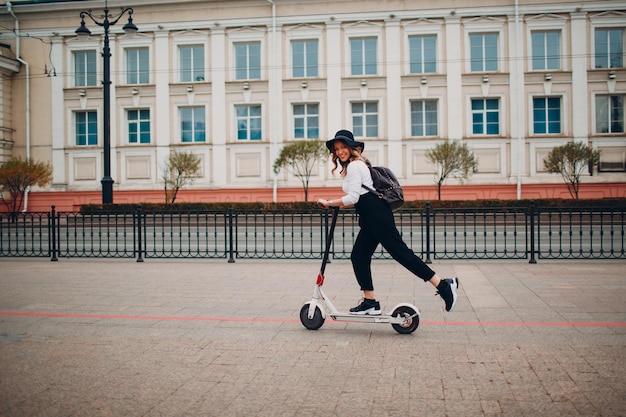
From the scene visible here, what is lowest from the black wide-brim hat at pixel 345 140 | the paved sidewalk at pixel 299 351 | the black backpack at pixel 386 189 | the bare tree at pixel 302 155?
the paved sidewalk at pixel 299 351

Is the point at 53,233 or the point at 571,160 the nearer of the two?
the point at 53,233

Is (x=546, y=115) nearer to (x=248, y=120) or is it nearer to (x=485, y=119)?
(x=485, y=119)

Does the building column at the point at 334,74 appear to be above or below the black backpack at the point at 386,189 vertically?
above

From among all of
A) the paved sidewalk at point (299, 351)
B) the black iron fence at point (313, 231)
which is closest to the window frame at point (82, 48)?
the black iron fence at point (313, 231)

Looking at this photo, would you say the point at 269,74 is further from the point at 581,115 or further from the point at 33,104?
the point at 581,115

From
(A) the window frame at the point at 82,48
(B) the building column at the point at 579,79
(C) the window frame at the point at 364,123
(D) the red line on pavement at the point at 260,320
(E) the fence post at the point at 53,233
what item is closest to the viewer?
(D) the red line on pavement at the point at 260,320

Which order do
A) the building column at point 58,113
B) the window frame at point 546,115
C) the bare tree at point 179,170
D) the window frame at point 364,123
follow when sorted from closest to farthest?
the bare tree at point 179,170, the window frame at point 546,115, the window frame at point 364,123, the building column at point 58,113

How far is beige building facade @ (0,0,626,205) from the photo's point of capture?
3162 centimetres

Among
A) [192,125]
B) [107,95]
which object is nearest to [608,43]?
[192,125]

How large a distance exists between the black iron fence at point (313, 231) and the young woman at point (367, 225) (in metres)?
5.46

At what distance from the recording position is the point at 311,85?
33.2 metres

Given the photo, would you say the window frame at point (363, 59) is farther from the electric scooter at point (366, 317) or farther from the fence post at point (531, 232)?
the electric scooter at point (366, 317)

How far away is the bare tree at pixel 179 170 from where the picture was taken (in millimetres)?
30609

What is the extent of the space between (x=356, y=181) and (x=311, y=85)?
1113 inches
